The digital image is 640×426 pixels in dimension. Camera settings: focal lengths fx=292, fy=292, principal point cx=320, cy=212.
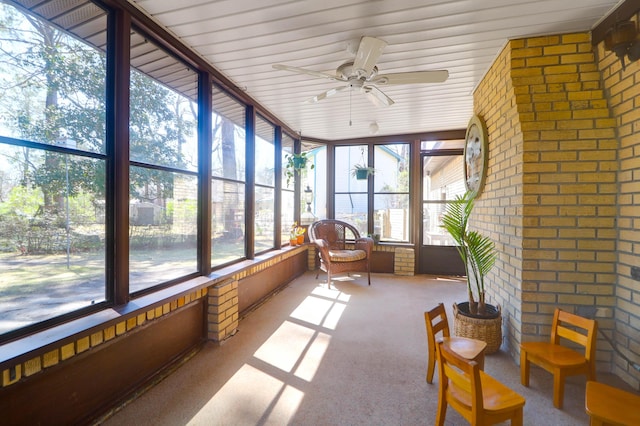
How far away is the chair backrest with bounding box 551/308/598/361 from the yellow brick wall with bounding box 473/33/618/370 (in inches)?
7.7

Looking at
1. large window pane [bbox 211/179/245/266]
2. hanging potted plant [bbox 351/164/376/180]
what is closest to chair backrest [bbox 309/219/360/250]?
hanging potted plant [bbox 351/164/376/180]

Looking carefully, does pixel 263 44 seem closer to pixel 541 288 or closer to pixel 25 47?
pixel 25 47

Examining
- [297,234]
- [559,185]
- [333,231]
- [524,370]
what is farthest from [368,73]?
[333,231]

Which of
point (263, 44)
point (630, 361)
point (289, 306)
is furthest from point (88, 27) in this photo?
point (630, 361)

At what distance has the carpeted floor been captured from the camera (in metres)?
1.73

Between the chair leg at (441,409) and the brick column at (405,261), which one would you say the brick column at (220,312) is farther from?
the brick column at (405,261)

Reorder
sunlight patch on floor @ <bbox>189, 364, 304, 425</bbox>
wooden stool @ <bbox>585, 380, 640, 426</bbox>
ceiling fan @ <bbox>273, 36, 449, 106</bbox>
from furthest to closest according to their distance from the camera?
ceiling fan @ <bbox>273, 36, 449, 106</bbox> < sunlight patch on floor @ <bbox>189, 364, 304, 425</bbox> < wooden stool @ <bbox>585, 380, 640, 426</bbox>

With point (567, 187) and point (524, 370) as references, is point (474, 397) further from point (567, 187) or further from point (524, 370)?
point (567, 187)

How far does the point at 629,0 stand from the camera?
74.5 inches

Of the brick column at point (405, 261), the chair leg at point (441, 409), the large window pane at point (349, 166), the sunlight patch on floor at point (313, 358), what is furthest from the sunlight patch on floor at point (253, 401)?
the large window pane at point (349, 166)

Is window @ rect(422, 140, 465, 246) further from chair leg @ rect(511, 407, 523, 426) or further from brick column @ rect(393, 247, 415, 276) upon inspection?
chair leg @ rect(511, 407, 523, 426)

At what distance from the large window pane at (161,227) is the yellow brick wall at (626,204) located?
3.36 meters

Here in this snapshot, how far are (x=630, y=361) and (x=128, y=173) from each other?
11.9 ft

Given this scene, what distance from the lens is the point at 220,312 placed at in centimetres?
264
